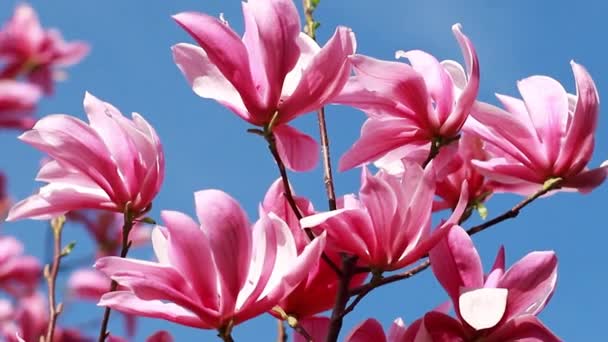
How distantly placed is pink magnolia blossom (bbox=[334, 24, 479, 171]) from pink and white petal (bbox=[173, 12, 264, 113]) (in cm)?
9

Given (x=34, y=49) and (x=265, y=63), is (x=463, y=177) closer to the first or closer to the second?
(x=265, y=63)

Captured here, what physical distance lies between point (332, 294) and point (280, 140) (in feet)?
0.56

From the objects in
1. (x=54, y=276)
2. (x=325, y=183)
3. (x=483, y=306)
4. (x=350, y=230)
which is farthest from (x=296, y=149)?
(x=54, y=276)

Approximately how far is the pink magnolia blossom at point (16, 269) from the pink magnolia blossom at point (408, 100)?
31.1 inches

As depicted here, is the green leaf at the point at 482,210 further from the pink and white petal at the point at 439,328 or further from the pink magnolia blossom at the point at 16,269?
the pink magnolia blossom at the point at 16,269

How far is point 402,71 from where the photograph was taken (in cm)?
96

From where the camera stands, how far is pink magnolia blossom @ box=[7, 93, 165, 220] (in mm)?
996

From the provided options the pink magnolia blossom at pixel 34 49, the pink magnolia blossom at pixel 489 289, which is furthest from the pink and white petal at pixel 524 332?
the pink magnolia blossom at pixel 34 49

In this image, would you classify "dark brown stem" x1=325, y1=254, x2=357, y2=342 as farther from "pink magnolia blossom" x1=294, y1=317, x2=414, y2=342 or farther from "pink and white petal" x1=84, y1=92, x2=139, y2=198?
"pink and white petal" x1=84, y1=92, x2=139, y2=198

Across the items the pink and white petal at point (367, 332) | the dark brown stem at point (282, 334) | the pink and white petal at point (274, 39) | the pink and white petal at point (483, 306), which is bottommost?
the dark brown stem at point (282, 334)

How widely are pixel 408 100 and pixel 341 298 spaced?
0.72 feet

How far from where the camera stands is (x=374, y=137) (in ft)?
3.37

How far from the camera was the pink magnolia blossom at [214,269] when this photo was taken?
84 cm

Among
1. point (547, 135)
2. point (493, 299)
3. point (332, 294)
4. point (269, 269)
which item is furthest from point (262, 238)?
point (547, 135)
